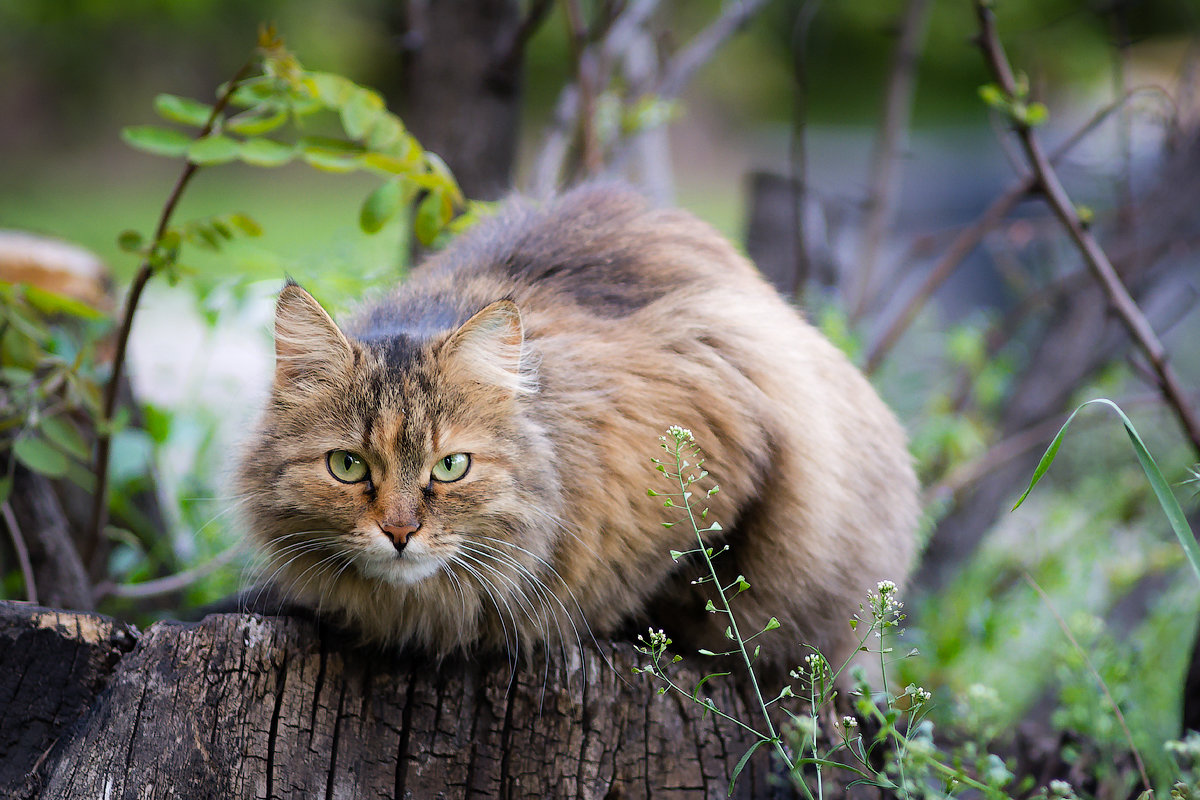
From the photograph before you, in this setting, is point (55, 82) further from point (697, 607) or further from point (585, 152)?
point (697, 607)

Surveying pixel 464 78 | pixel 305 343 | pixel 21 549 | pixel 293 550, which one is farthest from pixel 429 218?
pixel 464 78

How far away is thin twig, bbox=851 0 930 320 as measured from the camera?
4086 millimetres

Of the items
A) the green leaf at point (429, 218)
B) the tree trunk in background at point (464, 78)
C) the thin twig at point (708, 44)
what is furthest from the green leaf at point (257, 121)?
the thin twig at point (708, 44)

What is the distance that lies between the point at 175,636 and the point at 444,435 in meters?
0.66

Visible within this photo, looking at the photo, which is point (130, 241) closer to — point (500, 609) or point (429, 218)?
point (429, 218)

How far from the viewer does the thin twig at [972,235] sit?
318cm

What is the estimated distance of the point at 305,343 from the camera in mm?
2121

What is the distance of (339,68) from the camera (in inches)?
455

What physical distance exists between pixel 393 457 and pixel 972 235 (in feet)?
8.62

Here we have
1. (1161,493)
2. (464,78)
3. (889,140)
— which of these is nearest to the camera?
(1161,493)

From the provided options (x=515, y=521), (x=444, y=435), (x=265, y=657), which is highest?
(x=444, y=435)

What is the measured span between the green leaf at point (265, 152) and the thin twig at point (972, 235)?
2.25 metres

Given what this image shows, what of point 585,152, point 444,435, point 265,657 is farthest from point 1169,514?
point 585,152

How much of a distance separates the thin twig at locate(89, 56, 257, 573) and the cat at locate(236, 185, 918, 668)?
54cm
